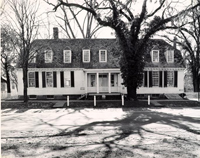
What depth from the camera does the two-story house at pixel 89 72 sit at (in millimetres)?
22219

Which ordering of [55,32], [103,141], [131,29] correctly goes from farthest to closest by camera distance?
[55,32], [131,29], [103,141]

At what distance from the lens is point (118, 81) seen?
23234mm

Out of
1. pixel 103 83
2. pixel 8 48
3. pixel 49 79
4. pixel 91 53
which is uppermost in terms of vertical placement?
pixel 8 48

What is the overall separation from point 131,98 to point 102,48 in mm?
8621

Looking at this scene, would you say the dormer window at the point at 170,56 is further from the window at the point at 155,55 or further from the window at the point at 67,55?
the window at the point at 67,55

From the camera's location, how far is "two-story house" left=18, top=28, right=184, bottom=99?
22.2 metres

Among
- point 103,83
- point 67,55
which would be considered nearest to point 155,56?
point 103,83

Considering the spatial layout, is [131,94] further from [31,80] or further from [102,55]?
[31,80]

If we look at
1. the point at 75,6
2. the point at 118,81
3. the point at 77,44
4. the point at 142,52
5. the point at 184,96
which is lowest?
the point at 184,96

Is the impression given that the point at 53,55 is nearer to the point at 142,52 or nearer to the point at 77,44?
the point at 77,44

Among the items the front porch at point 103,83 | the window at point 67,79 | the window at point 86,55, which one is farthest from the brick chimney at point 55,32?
the front porch at point 103,83

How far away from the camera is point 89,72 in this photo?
21.9 m

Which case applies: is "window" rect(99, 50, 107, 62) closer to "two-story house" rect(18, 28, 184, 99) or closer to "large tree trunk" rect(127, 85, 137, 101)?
"two-story house" rect(18, 28, 184, 99)

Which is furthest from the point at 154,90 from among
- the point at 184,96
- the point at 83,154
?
the point at 83,154
